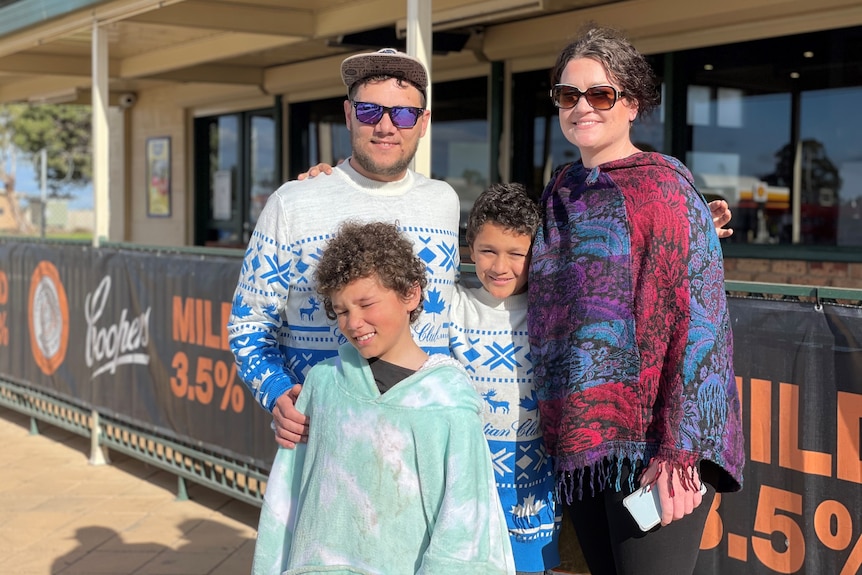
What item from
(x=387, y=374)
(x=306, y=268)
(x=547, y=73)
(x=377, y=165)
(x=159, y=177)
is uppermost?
(x=547, y=73)

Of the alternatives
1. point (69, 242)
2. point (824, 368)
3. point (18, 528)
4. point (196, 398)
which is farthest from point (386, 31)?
point (824, 368)

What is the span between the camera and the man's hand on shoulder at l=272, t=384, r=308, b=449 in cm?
228

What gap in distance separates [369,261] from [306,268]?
40cm

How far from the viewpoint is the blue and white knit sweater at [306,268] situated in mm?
2480

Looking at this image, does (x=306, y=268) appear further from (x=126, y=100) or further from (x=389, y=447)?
(x=126, y=100)

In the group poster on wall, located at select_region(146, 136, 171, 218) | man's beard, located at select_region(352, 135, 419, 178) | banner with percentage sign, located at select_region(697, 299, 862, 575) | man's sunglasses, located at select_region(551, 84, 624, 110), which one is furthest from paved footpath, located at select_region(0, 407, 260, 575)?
poster on wall, located at select_region(146, 136, 171, 218)

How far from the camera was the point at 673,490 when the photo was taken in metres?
2.07

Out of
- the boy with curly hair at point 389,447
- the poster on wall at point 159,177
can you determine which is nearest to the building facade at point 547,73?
the poster on wall at point 159,177

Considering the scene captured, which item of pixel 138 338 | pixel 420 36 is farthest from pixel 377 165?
pixel 138 338

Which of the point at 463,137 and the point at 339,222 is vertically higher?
the point at 463,137

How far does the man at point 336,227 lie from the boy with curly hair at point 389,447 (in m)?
0.26

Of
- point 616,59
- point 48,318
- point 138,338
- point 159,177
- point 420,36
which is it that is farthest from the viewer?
point 159,177

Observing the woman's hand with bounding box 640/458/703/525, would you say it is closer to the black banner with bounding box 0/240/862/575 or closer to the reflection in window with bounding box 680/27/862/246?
the black banner with bounding box 0/240/862/575

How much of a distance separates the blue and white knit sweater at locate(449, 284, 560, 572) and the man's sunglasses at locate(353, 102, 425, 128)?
19.6 inches
